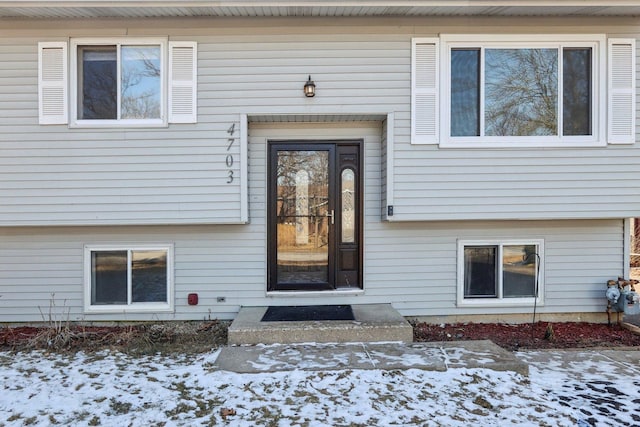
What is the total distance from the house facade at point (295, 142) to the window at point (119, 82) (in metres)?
0.02

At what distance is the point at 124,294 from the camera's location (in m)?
5.12

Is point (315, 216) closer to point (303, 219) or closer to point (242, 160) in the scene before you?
point (303, 219)

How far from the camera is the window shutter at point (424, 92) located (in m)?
4.87

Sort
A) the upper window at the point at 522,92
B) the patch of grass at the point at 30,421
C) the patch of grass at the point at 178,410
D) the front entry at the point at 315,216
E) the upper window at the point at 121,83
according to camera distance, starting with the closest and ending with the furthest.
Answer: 1. the patch of grass at the point at 30,421
2. the patch of grass at the point at 178,410
3. the upper window at the point at 121,83
4. the upper window at the point at 522,92
5. the front entry at the point at 315,216

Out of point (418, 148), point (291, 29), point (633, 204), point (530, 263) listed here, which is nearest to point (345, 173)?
point (418, 148)

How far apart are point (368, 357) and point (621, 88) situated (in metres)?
4.45

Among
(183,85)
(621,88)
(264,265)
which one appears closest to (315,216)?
(264,265)

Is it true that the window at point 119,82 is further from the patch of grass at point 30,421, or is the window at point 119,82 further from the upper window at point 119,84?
the patch of grass at point 30,421

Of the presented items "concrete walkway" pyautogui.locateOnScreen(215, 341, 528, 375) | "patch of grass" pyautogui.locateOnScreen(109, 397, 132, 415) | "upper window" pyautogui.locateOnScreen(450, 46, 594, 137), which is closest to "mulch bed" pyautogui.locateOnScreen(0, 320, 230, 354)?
"concrete walkway" pyautogui.locateOnScreen(215, 341, 528, 375)

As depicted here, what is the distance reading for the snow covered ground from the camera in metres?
2.95

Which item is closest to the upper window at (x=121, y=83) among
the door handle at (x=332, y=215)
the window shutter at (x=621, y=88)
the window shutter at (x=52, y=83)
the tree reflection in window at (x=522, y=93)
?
the window shutter at (x=52, y=83)

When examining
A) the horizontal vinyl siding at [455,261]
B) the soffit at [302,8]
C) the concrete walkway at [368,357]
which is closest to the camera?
the concrete walkway at [368,357]

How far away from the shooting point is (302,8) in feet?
15.1

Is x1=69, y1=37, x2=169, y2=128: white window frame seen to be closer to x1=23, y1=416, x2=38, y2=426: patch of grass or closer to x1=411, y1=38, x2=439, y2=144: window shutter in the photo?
x1=411, y1=38, x2=439, y2=144: window shutter
